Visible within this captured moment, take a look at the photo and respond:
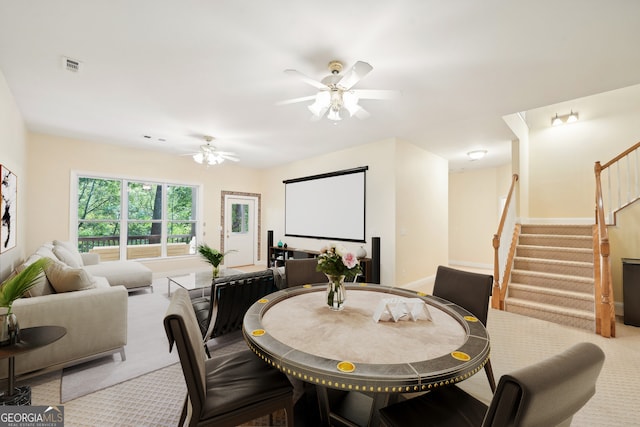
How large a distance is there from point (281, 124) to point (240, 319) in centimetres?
275

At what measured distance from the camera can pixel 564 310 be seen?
11.5ft

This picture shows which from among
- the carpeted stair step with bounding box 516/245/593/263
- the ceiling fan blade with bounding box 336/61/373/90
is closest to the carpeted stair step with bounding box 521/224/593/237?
the carpeted stair step with bounding box 516/245/593/263

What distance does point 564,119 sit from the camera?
515cm

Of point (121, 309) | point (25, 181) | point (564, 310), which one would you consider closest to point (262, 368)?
point (121, 309)

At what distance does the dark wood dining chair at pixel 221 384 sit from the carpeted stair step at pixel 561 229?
5.27m

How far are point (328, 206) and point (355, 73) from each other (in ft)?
12.2

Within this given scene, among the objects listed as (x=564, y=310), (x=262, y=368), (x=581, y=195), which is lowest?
(x=564, y=310)

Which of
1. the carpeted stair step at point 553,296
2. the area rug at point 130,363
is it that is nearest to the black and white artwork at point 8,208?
the area rug at point 130,363

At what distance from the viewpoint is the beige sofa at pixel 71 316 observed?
2086 mm

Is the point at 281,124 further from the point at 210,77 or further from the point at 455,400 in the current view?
the point at 455,400

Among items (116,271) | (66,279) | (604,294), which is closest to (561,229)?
(604,294)

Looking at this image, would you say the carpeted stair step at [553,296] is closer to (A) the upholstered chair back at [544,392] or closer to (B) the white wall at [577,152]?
(B) the white wall at [577,152]

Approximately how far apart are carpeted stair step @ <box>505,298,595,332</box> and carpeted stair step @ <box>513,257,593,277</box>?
66cm

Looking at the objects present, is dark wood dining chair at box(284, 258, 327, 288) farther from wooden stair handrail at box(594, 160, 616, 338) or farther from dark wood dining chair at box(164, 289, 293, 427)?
wooden stair handrail at box(594, 160, 616, 338)
